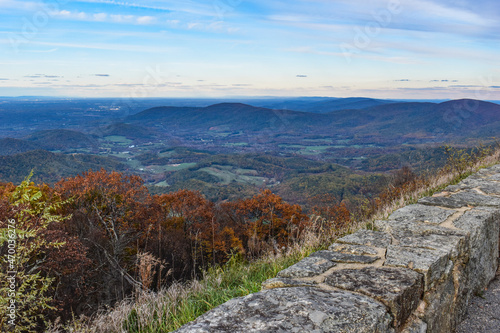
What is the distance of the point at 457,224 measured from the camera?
310cm

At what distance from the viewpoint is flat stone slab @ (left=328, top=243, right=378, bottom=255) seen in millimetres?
2737

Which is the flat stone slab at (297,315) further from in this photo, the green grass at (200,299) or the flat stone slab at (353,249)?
the flat stone slab at (353,249)

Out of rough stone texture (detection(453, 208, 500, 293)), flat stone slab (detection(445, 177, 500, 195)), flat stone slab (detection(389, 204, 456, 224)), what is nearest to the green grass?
flat stone slab (detection(389, 204, 456, 224))

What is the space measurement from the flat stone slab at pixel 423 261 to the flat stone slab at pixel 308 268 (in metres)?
0.45

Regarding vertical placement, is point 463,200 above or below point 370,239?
above

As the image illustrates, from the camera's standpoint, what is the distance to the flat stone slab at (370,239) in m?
2.92

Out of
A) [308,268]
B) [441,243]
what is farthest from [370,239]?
[308,268]

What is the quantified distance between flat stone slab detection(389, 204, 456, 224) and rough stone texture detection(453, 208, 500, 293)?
17 cm

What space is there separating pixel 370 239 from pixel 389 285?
101cm

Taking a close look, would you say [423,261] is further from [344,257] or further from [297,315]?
[297,315]

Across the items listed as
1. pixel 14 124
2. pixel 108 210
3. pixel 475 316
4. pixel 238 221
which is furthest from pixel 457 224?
pixel 14 124

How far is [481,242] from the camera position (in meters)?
3.09

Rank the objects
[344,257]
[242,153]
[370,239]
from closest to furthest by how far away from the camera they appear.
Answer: [344,257]
[370,239]
[242,153]

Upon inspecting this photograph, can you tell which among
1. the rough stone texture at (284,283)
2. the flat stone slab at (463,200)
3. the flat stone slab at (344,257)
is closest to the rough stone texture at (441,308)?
the flat stone slab at (344,257)
